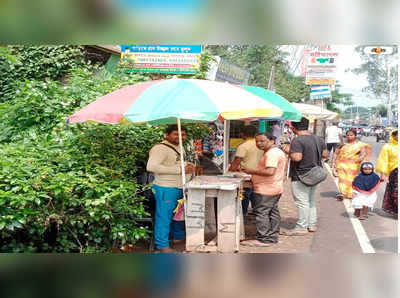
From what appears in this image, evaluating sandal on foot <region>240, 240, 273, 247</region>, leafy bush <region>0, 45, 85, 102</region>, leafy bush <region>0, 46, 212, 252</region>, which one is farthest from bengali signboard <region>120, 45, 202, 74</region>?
sandal on foot <region>240, 240, 273, 247</region>

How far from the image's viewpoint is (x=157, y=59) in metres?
7.98

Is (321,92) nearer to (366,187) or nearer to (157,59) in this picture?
(157,59)

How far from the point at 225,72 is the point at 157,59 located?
3.74 m

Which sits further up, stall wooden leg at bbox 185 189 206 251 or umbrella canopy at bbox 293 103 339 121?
umbrella canopy at bbox 293 103 339 121

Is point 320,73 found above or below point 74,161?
above

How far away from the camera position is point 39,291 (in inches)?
143

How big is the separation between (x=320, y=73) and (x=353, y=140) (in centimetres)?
583

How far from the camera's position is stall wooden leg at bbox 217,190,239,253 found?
474 cm

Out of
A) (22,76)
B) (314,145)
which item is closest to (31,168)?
(314,145)

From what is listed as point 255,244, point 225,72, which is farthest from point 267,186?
point 225,72

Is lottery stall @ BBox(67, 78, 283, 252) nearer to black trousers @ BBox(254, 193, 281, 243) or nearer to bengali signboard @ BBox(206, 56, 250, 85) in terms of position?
black trousers @ BBox(254, 193, 281, 243)

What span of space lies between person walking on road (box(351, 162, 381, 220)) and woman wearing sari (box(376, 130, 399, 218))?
0.28 m

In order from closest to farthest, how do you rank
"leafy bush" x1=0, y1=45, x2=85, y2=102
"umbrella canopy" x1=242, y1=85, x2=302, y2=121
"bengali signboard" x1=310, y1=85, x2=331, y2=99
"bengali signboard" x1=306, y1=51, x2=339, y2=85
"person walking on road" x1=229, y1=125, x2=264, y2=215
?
"umbrella canopy" x1=242, y1=85, x2=302, y2=121 < "person walking on road" x1=229, y1=125, x2=264, y2=215 < "leafy bush" x1=0, y1=45, x2=85, y2=102 < "bengali signboard" x1=306, y1=51, x2=339, y2=85 < "bengali signboard" x1=310, y1=85, x2=331, y2=99
